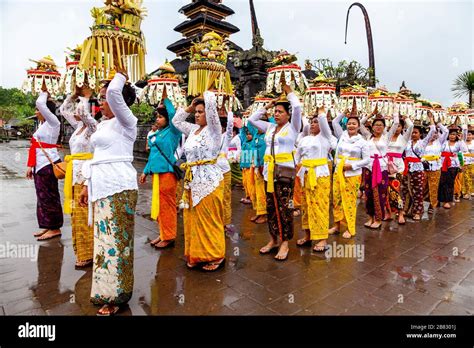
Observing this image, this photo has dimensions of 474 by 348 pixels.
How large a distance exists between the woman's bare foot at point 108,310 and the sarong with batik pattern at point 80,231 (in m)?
1.28

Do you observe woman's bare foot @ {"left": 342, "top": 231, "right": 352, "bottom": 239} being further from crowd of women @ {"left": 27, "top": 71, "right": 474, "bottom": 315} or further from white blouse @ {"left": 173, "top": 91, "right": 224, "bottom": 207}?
white blouse @ {"left": 173, "top": 91, "right": 224, "bottom": 207}

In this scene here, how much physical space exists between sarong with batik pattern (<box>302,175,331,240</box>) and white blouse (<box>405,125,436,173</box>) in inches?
124

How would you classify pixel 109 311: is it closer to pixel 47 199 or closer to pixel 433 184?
pixel 47 199

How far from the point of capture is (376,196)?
5773 mm

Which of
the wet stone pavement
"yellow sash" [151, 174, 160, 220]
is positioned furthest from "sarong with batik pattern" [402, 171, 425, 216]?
"yellow sash" [151, 174, 160, 220]

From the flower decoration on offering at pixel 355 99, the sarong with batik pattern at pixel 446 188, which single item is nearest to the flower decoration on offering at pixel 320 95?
the flower decoration on offering at pixel 355 99

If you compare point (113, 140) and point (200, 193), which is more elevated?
point (113, 140)

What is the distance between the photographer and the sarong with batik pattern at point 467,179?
8.95 m

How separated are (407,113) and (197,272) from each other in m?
5.03

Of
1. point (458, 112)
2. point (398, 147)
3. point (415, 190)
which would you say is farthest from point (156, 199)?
point (458, 112)

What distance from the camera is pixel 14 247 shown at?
A: 446 centimetres

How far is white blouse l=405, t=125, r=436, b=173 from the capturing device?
21.3ft

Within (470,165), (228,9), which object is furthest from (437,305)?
(228,9)
